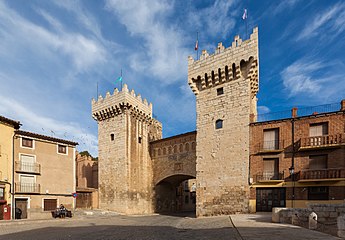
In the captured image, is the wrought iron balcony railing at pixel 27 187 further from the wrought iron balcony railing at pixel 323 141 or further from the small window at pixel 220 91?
the wrought iron balcony railing at pixel 323 141

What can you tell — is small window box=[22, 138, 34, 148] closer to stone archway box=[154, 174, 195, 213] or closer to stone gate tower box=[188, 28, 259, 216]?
stone archway box=[154, 174, 195, 213]

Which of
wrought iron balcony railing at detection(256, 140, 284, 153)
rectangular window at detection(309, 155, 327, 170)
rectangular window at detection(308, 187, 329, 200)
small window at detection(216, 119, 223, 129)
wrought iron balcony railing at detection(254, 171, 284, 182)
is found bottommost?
rectangular window at detection(308, 187, 329, 200)

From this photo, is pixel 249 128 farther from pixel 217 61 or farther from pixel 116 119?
pixel 116 119

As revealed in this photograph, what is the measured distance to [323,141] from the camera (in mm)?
18203

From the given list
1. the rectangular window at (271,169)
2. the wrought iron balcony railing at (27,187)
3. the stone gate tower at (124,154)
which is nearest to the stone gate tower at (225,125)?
the rectangular window at (271,169)

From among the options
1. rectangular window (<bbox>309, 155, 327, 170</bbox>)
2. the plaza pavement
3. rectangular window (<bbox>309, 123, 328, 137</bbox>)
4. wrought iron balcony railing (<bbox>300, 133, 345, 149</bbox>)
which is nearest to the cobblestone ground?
the plaza pavement

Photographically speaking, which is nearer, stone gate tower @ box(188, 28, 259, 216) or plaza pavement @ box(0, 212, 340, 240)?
plaza pavement @ box(0, 212, 340, 240)

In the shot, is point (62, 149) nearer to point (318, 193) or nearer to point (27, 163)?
point (27, 163)

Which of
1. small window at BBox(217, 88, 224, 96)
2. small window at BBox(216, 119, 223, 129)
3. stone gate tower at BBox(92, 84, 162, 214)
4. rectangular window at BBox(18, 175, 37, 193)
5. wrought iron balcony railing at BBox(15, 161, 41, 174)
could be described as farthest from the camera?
stone gate tower at BBox(92, 84, 162, 214)

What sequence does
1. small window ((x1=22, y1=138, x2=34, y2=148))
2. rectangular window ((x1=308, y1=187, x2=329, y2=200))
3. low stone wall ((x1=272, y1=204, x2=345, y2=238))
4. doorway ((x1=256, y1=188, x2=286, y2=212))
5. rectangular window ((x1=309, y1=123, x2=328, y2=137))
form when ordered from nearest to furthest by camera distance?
1. low stone wall ((x1=272, y1=204, x2=345, y2=238))
2. rectangular window ((x1=308, y1=187, x2=329, y2=200))
3. rectangular window ((x1=309, y1=123, x2=328, y2=137))
4. doorway ((x1=256, y1=188, x2=286, y2=212))
5. small window ((x1=22, y1=138, x2=34, y2=148))

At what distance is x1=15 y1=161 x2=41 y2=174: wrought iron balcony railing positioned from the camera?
2281 centimetres

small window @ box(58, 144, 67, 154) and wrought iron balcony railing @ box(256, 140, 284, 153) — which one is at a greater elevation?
wrought iron balcony railing @ box(256, 140, 284, 153)

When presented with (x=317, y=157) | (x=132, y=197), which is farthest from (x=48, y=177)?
(x=317, y=157)

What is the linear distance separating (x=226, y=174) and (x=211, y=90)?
858cm
